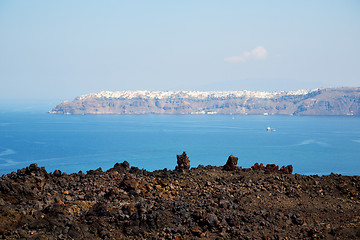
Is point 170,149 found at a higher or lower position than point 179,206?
lower

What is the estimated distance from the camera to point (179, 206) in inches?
360

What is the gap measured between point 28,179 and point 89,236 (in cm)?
386

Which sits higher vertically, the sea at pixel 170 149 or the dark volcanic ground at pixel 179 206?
the dark volcanic ground at pixel 179 206

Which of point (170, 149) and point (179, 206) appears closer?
point (179, 206)

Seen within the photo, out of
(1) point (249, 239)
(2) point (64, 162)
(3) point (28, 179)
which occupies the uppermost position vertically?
(3) point (28, 179)

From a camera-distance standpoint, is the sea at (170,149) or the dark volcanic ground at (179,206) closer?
the dark volcanic ground at (179,206)

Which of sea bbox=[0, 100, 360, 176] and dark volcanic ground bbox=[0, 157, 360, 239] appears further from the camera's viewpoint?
sea bbox=[0, 100, 360, 176]

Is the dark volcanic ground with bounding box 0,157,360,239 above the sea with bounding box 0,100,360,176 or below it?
above

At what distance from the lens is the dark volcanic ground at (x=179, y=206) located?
8266 millimetres

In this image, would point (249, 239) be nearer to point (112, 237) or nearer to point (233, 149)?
point (112, 237)

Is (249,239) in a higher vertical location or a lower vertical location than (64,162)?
higher

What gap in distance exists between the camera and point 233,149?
98.9 m

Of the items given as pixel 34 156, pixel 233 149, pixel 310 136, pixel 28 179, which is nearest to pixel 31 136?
pixel 34 156

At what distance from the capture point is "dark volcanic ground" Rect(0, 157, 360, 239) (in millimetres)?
8266
